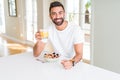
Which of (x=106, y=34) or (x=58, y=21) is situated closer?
(x=58, y=21)

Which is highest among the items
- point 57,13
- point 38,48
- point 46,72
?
point 57,13

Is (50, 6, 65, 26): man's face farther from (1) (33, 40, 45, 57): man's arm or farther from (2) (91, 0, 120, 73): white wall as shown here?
(2) (91, 0, 120, 73): white wall

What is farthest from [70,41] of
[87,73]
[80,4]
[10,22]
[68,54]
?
[10,22]

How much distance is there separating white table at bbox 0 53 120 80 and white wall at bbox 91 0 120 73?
5.41 ft

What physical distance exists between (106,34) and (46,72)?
204cm

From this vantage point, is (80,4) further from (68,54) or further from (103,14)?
(68,54)

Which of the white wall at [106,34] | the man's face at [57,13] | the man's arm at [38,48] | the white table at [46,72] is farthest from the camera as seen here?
the white wall at [106,34]

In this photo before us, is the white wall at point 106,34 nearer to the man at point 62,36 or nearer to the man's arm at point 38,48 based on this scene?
the man at point 62,36

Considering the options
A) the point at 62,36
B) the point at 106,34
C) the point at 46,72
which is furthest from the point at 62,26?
the point at 106,34

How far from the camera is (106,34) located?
3277mm

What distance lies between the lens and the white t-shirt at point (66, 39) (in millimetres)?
1956

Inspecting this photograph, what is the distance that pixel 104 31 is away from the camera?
10.8ft

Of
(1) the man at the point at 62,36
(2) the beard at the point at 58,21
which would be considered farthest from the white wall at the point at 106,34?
(2) the beard at the point at 58,21

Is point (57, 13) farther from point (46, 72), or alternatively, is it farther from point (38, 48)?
point (46, 72)
